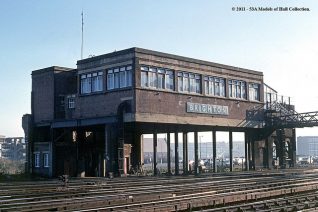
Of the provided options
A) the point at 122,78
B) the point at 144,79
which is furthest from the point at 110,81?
the point at 144,79

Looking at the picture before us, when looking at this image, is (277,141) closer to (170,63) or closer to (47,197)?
(170,63)

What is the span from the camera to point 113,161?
36156mm

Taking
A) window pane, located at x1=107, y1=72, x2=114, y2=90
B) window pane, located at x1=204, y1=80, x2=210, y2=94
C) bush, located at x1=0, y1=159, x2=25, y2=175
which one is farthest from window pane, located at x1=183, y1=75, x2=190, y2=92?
bush, located at x1=0, y1=159, x2=25, y2=175

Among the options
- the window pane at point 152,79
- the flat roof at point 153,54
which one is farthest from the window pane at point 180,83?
the window pane at point 152,79

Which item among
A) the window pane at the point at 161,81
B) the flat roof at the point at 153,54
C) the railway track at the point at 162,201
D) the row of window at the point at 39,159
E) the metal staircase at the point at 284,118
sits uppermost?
the flat roof at the point at 153,54

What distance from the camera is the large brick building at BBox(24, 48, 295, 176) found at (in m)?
36.3

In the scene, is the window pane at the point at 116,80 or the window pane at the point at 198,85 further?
the window pane at the point at 198,85

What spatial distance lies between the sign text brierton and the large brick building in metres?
0.09

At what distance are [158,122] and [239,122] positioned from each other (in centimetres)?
1139

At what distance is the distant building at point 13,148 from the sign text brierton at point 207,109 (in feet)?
338

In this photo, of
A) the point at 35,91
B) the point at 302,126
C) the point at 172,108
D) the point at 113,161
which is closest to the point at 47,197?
the point at 113,161

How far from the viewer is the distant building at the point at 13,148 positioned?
13925 centimetres

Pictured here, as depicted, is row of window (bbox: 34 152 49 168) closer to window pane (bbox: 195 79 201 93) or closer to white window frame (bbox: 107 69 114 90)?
white window frame (bbox: 107 69 114 90)

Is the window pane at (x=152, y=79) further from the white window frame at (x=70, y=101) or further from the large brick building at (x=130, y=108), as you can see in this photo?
the white window frame at (x=70, y=101)
